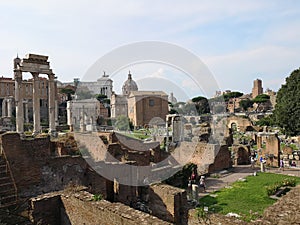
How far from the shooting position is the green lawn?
34.5 ft

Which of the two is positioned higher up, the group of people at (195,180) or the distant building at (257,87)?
the distant building at (257,87)

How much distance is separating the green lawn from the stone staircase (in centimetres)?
715

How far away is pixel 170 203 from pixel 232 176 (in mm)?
9482

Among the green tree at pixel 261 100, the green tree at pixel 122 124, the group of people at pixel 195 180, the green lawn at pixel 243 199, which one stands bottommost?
the green lawn at pixel 243 199

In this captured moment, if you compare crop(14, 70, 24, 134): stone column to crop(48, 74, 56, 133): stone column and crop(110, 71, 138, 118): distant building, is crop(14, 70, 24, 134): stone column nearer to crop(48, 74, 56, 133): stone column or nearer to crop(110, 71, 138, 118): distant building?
crop(48, 74, 56, 133): stone column

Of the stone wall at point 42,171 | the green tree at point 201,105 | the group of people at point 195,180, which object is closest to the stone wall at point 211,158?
the group of people at point 195,180

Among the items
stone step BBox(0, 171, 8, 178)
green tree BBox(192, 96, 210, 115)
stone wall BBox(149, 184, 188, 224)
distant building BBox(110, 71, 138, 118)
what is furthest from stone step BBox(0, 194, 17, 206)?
green tree BBox(192, 96, 210, 115)

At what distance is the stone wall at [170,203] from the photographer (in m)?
8.14

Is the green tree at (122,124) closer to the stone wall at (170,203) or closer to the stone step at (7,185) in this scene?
the stone step at (7,185)

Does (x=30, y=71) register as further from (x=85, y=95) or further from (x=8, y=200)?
(x=85, y=95)

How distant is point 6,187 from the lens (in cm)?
842

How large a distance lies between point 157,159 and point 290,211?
44.6ft

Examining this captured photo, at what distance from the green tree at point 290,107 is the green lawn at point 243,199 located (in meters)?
12.0

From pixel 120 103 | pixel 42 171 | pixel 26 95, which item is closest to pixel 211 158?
pixel 42 171
